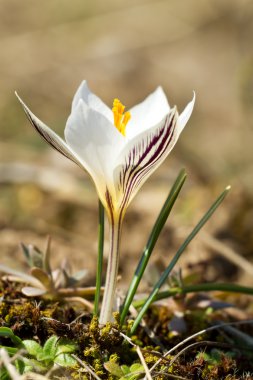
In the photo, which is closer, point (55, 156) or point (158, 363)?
point (158, 363)

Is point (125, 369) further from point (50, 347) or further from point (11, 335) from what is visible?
point (11, 335)

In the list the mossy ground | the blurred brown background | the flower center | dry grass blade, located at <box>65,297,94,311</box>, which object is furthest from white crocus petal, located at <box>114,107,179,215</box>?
the blurred brown background

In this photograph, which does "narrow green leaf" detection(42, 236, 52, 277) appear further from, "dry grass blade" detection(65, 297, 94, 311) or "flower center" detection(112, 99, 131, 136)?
"flower center" detection(112, 99, 131, 136)

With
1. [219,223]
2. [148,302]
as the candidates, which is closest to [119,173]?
[148,302]

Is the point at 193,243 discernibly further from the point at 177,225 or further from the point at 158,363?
the point at 158,363

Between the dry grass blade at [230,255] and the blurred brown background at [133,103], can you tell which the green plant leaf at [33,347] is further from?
the dry grass blade at [230,255]

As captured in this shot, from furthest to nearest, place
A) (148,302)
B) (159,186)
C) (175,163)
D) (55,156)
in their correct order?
1. (175,163)
2. (55,156)
3. (159,186)
4. (148,302)

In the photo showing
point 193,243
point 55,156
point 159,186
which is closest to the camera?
point 193,243
